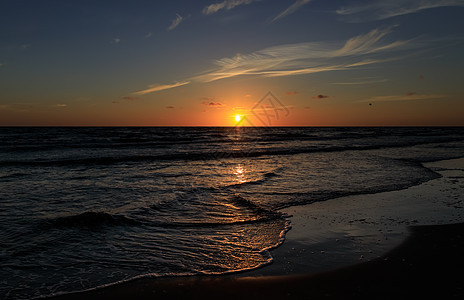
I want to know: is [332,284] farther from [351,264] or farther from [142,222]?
[142,222]

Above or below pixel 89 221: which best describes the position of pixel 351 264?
below

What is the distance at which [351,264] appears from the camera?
5348 mm

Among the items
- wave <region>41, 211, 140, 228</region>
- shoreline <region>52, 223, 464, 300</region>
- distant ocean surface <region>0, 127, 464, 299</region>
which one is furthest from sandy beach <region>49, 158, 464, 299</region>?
wave <region>41, 211, 140, 228</region>

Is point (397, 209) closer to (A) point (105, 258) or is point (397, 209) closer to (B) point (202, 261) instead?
(B) point (202, 261)

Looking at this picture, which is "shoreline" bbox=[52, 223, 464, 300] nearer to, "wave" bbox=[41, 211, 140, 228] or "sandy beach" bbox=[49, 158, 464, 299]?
"sandy beach" bbox=[49, 158, 464, 299]

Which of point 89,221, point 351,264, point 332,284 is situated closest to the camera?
point 332,284

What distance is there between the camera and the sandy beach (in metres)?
4.43

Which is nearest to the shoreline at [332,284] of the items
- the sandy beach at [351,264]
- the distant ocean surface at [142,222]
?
the sandy beach at [351,264]

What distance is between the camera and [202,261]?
5.60 meters

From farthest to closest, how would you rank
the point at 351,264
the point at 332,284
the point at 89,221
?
the point at 89,221, the point at 351,264, the point at 332,284

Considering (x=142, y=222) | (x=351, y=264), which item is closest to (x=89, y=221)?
(x=142, y=222)

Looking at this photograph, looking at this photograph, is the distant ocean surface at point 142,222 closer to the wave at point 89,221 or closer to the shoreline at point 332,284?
the wave at point 89,221

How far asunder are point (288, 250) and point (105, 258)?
348 cm

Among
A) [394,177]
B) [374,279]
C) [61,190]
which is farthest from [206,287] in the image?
[394,177]
